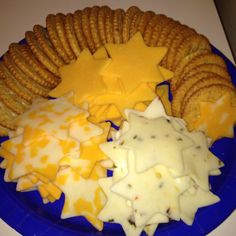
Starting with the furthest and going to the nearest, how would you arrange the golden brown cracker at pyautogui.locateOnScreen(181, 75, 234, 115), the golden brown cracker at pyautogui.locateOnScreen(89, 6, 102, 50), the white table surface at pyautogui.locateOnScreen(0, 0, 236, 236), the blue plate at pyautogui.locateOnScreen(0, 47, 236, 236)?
1. the white table surface at pyautogui.locateOnScreen(0, 0, 236, 236)
2. the golden brown cracker at pyautogui.locateOnScreen(89, 6, 102, 50)
3. the golden brown cracker at pyautogui.locateOnScreen(181, 75, 234, 115)
4. the blue plate at pyautogui.locateOnScreen(0, 47, 236, 236)

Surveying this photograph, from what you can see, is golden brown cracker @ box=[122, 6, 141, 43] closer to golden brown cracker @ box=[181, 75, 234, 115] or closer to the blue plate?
golden brown cracker @ box=[181, 75, 234, 115]

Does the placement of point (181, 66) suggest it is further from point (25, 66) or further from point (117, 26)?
point (25, 66)

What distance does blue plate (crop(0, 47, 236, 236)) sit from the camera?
106 centimetres

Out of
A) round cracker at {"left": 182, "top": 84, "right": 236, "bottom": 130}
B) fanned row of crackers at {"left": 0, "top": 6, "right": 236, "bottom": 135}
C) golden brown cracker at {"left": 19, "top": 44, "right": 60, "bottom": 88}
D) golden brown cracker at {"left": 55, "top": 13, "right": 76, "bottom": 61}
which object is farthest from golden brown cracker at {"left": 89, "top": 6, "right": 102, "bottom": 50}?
round cracker at {"left": 182, "top": 84, "right": 236, "bottom": 130}

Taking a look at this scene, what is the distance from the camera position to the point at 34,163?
1.06 meters

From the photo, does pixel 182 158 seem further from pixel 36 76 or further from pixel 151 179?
pixel 36 76

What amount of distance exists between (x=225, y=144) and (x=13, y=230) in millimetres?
827

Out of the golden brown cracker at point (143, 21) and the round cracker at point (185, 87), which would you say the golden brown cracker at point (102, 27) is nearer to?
the golden brown cracker at point (143, 21)

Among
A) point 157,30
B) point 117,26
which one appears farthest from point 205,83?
point 117,26

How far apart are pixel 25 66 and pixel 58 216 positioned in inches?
Answer: 21.8

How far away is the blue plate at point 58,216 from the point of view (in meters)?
1.06

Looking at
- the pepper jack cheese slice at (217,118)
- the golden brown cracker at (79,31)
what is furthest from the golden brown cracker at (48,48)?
the pepper jack cheese slice at (217,118)

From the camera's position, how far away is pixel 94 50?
129cm

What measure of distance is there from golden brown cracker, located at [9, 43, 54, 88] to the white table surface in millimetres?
344
